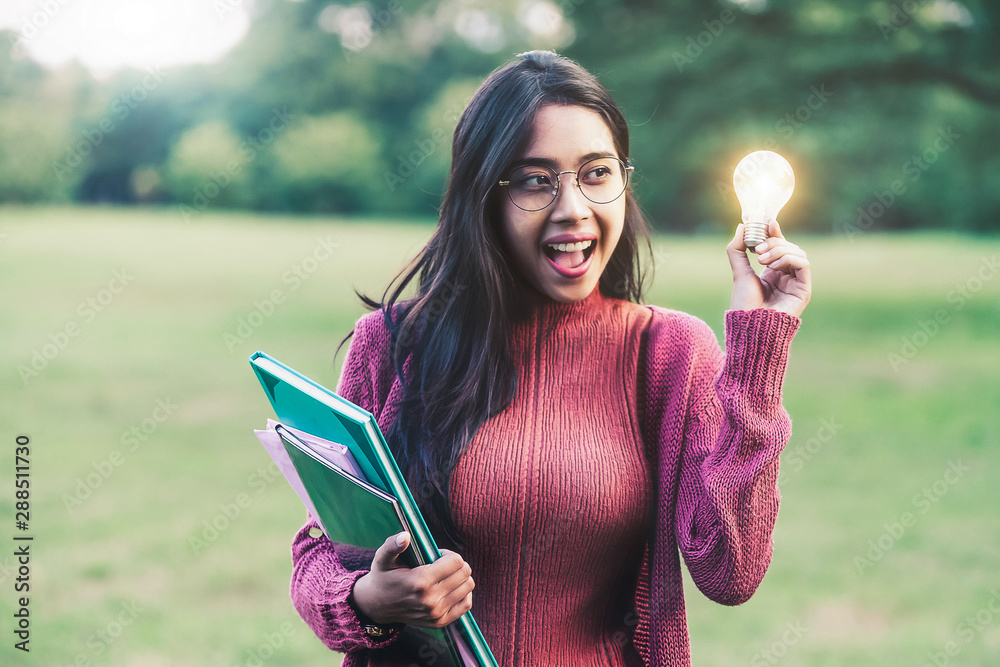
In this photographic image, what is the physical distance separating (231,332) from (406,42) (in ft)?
28.4

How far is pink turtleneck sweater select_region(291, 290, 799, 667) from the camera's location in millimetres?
1464

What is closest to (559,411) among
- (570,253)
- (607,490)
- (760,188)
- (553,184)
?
(607,490)

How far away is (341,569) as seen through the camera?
62.3 inches

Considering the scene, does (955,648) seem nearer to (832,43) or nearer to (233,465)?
(233,465)

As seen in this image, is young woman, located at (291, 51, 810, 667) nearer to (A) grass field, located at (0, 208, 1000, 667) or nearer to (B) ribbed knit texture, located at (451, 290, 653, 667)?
(B) ribbed knit texture, located at (451, 290, 653, 667)

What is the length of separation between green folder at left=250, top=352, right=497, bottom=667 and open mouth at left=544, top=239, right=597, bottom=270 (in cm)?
49

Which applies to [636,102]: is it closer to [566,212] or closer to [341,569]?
[566,212]

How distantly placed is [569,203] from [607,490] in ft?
1.62

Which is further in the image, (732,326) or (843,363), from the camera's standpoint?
(843,363)

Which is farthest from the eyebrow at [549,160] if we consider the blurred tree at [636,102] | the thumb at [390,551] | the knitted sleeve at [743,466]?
the blurred tree at [636,102]

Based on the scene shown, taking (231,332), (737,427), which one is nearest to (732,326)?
(737,427)

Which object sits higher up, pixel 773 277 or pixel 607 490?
pixel 773 277

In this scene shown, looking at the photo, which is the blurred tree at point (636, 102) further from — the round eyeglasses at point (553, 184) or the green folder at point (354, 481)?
the green folder at point (354, 481)

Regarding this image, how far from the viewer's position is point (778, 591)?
4.83 meters
